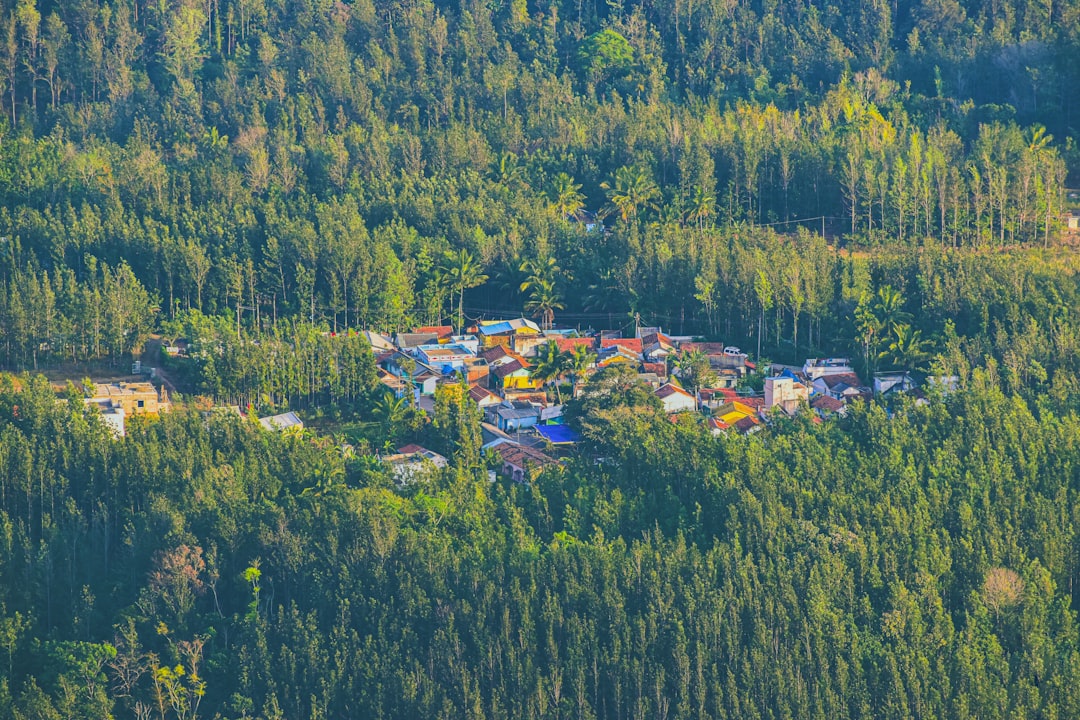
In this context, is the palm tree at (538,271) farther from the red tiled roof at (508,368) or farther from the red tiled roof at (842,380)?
the red tiled roof at (842,380)

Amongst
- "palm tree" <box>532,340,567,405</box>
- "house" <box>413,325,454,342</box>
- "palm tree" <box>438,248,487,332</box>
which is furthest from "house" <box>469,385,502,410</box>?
"palm tree" <box>438,248,487,332</box>

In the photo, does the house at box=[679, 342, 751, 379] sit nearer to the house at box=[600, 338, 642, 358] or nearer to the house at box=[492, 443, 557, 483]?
the house at box=[600, 338, 642, 358]

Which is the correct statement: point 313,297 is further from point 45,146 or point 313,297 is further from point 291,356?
point 45,146

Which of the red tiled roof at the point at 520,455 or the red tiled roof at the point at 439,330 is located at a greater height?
the red tiled roof at the point at 439,330

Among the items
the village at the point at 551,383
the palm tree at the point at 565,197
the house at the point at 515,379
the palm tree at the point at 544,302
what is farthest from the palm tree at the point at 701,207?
the house at the point at 515,379

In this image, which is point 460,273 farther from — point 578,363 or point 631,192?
point 578,363

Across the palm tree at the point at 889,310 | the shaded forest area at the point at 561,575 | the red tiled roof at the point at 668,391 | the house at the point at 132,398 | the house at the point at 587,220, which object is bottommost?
the shaded forest area at the point at 561,575

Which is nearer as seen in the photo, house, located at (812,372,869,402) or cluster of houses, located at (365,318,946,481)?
cluster of houses, located at (365,318,946,481)
